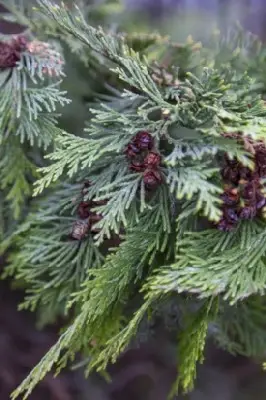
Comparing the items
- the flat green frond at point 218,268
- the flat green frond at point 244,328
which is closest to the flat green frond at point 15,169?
the flat green frond at point 218,268

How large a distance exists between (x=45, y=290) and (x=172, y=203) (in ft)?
0.66

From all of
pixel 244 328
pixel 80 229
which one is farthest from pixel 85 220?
pixel 244 328

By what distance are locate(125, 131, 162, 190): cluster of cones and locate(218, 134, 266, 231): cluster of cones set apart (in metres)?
0.07

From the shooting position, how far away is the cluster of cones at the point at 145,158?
0.53m

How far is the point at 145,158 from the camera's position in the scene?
536 mm

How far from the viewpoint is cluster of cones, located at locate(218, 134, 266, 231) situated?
1.70 ft

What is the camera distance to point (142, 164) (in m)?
0.54

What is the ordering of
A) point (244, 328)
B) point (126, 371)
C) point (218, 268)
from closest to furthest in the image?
point (218, 268) < point (244, 328) < point (126, 371)

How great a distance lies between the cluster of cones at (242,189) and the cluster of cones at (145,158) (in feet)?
0.21

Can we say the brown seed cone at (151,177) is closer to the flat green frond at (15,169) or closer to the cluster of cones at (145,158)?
the cluster of cones at (145,158)

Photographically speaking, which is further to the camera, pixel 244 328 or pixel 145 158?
pixel 244 328

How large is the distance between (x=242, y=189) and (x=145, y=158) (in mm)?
98

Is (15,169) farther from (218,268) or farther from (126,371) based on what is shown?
(126,371)

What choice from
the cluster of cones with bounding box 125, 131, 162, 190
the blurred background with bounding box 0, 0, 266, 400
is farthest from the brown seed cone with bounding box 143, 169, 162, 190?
the blurred background with bounding box 0, 0, 266, 400
